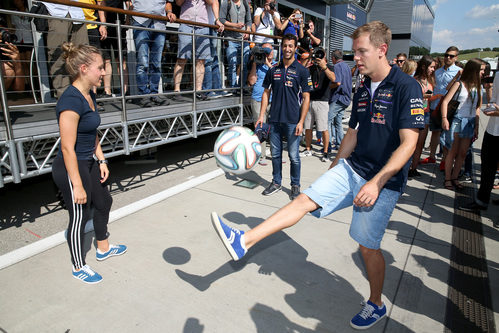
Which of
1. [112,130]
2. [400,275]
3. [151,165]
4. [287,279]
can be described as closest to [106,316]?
[287,279]

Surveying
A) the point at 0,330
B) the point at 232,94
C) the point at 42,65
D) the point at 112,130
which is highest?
the point at 42,65

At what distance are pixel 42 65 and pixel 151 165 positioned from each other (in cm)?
260

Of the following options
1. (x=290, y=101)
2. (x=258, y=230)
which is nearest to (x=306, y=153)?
(x=290, y=101)

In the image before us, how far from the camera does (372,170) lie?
95.2 inches

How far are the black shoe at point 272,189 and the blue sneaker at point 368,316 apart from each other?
9.11 ft

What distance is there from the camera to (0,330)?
2.46m

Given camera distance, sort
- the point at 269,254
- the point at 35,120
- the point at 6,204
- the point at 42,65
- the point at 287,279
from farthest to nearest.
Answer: the point at 42,65 < the point at 6,204 < the point at 35,120 < the point at 269,254 < the point at 287,279

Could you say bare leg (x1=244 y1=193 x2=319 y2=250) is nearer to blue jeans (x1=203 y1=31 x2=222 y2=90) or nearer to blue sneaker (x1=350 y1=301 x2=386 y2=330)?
blue sneaker (x1=350 y1=301 x2=386 y2=330)

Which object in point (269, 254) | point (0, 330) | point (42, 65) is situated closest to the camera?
point (0, 330)

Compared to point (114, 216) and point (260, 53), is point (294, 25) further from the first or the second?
point (114, 216)

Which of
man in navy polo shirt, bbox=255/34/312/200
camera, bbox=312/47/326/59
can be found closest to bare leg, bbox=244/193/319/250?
man in navy polo shirt, bbox=255/34/312/200

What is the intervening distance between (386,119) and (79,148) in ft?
7.95

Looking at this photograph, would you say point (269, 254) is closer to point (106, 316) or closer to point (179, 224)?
point (179, 224)

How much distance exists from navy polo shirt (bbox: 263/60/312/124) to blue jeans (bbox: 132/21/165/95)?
206 centimetres
